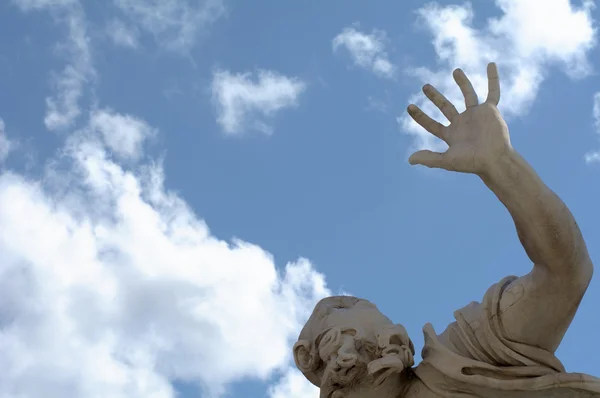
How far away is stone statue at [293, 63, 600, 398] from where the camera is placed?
6.87 m

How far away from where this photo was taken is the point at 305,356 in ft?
25.5

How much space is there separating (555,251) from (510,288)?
1.75 ft

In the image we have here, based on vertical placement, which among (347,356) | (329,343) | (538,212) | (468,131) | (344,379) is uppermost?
(468,131)

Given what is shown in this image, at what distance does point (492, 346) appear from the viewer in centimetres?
725

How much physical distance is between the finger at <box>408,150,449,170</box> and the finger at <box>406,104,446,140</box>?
309 mm

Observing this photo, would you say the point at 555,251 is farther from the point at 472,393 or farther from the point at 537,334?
the point at 472,393

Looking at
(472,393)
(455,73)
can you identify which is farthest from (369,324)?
(455,73)

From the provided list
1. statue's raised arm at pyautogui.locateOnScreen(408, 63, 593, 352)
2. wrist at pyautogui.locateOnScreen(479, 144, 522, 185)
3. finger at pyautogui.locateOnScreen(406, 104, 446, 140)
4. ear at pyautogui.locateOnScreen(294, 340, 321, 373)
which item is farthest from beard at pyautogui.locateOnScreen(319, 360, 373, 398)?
finger at pyautogui.locateOnScreen(406, 104, 446, 140)

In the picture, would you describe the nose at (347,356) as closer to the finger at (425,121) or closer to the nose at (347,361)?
the nose at (347,361)

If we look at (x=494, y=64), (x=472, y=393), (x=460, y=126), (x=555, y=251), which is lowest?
(x=472, y=393)

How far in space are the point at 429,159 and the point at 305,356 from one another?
1.97m

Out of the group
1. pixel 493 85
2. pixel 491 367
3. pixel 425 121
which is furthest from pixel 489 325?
pixel 493 85

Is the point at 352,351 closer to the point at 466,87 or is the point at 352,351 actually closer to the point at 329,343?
the point at 329,343

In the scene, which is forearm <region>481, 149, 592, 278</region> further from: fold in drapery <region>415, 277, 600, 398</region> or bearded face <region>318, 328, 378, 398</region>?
bearded face <region>318, 328, 378, 398</region>
